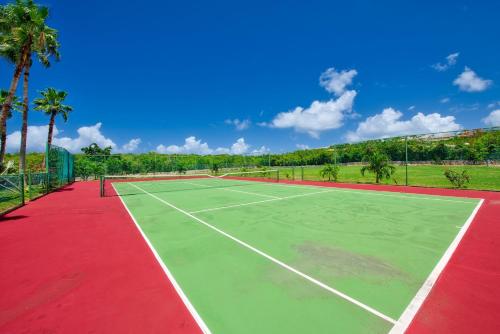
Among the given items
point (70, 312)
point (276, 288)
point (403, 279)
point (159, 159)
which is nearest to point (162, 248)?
point (70, 312)

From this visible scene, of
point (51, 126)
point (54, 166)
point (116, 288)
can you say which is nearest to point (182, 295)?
point (116, 288)

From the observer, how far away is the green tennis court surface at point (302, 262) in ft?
10.4

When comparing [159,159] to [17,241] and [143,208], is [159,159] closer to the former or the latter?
[143,208]

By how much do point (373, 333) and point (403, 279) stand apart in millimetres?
1706

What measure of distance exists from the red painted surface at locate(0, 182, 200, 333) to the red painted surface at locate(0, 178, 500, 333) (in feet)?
0.04

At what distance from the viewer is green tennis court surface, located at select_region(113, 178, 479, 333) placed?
3.16 m

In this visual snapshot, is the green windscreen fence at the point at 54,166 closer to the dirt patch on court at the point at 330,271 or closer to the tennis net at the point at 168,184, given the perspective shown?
the tennis net at the point at 168,184

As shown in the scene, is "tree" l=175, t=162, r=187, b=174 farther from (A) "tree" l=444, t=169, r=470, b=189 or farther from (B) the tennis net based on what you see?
(A) "tree" l=444, t=169, r=470, b=189

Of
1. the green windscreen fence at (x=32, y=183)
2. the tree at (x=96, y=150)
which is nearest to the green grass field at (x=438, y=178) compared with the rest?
the green windscreen fence at (x=32, y=183)

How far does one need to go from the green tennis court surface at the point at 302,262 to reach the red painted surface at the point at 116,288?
1.08ft

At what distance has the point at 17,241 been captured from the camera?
6.63m

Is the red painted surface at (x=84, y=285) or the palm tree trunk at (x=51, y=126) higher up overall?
the palm tree trunk at (x=51, y=126)

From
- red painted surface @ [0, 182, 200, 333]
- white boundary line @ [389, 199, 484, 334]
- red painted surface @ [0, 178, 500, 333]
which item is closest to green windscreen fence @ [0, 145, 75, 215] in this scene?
red painted surface @ [0, 182, 200, 333]

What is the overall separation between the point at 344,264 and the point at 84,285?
471cm
